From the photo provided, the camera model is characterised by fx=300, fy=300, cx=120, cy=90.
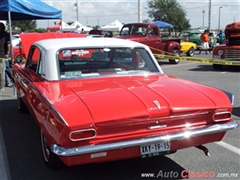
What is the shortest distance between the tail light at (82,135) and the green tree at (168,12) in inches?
2108

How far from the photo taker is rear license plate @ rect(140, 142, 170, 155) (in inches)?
114

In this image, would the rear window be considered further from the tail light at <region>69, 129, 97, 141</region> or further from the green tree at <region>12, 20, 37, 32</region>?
the green tree at <region>12, 20, 37, 32</region>

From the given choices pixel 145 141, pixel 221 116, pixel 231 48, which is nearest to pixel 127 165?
pixel 145 141

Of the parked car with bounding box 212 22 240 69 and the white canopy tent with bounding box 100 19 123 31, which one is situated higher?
the white canopy tent with bounding box 100 19 123 31

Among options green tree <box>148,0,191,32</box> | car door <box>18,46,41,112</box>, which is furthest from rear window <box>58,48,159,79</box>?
green tree <box>148,0,191,32</box>

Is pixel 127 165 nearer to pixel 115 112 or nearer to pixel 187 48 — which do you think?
pixel 115 112

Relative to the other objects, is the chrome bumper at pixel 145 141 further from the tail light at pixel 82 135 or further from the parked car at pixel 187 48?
the parked car at pixel 187 48

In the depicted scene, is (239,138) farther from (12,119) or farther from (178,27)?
(178,27)

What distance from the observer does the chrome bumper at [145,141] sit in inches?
104

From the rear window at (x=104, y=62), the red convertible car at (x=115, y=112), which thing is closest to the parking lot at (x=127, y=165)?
the red convertible car at (x=115, y=112)

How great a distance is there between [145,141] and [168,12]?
177 ft

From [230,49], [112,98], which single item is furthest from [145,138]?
[230,49]

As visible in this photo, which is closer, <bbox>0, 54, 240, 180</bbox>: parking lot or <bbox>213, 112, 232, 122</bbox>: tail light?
<bbox>213, 112, 232, 122</bbox>: tail light

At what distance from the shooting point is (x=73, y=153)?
2625 millimetres
